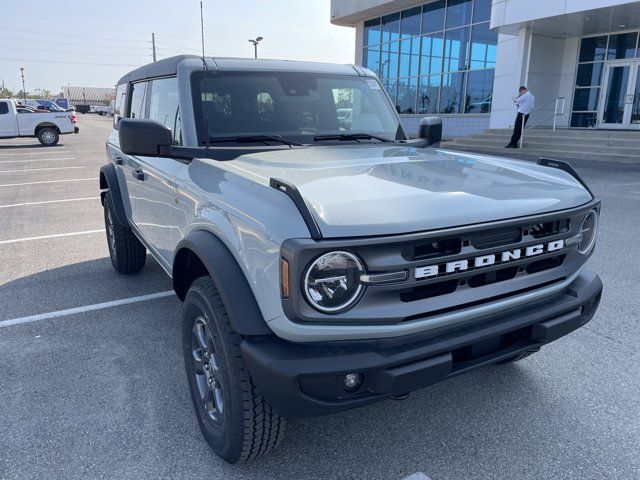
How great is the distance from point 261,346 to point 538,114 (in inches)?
797

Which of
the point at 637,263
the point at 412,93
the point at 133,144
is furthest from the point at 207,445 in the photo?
the point at 412,93

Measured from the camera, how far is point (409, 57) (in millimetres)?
25094

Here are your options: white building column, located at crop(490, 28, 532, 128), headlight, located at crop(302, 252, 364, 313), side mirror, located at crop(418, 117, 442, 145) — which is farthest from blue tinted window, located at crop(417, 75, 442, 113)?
headlight, located at crop(302, 252, 364, 313)

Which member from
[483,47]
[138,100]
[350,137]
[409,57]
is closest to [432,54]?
[409,57]

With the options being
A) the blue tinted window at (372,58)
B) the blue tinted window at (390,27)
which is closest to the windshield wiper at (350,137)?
the blue tinted window at (390,27)

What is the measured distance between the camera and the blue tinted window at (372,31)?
90.5ft

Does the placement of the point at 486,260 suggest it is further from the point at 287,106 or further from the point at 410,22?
the point at 410,22

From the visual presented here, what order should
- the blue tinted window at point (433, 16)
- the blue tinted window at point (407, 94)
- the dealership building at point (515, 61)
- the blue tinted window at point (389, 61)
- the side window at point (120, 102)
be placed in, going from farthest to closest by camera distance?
the blue tinted window at point (389, 61) → the blue tinted window at point (407, 94) → the blue tinted window at point (433, 16) → the dealership building at point (515, 61) → the side window at point (120, 102)

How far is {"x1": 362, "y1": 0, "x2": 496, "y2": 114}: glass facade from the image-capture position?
21156 mm

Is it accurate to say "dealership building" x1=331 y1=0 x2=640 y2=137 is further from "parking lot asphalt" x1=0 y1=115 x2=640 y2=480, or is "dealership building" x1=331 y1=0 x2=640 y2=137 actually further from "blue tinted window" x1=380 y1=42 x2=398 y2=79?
"parking lot asphalt" x1=0 y1=115 x2=640 y2=480

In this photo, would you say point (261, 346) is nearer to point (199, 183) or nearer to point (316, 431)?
point (316, 431)

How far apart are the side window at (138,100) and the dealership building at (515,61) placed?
1504 centimetres

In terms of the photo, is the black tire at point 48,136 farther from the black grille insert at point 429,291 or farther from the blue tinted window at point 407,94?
the black grille insert at point 429,291

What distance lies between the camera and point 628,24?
55.4 ft
